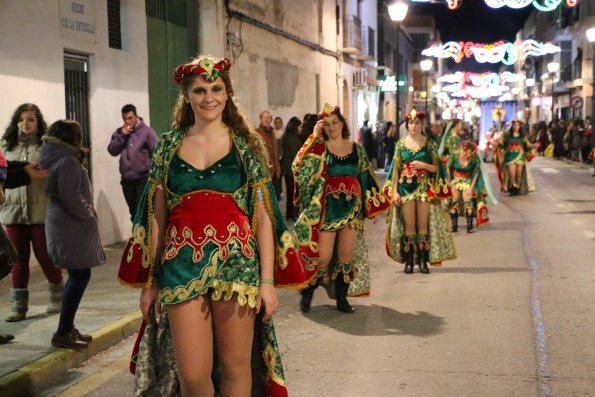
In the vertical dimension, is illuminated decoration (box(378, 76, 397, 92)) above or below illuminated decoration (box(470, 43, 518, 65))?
below

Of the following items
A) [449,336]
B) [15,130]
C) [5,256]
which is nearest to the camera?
[5,256]

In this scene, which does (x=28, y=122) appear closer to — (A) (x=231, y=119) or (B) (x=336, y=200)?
(B) (x=336, y=200)

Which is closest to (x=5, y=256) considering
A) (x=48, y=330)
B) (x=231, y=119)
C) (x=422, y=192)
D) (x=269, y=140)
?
(x=48, y=330)

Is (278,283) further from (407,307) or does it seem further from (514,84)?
(514,84)

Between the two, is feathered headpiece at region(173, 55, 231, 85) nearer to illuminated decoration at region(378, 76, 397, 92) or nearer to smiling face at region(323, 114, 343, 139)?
smiling face at region(323, 114, 343, 139)

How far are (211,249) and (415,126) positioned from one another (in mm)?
6742

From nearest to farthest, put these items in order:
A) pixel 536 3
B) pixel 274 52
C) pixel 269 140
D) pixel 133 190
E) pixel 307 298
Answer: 1. pixel 307 298
2. pixel 133 190
3. pixel 269 140
4. pixel 536 3
5. pixel 274 52

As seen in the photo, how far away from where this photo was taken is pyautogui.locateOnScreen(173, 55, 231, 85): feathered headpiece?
174 inches

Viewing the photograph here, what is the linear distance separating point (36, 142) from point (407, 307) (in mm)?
3797

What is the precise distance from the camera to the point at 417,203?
10977 mm

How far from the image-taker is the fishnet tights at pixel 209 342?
14.0 feet

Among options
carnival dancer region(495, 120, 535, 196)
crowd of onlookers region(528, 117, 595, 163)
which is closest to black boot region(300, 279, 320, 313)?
carnival dancer region(495, 120, 535, 196)

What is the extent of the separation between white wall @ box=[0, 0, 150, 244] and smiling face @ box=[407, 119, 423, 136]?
4.62 m

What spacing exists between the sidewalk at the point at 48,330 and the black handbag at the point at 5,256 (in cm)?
76
